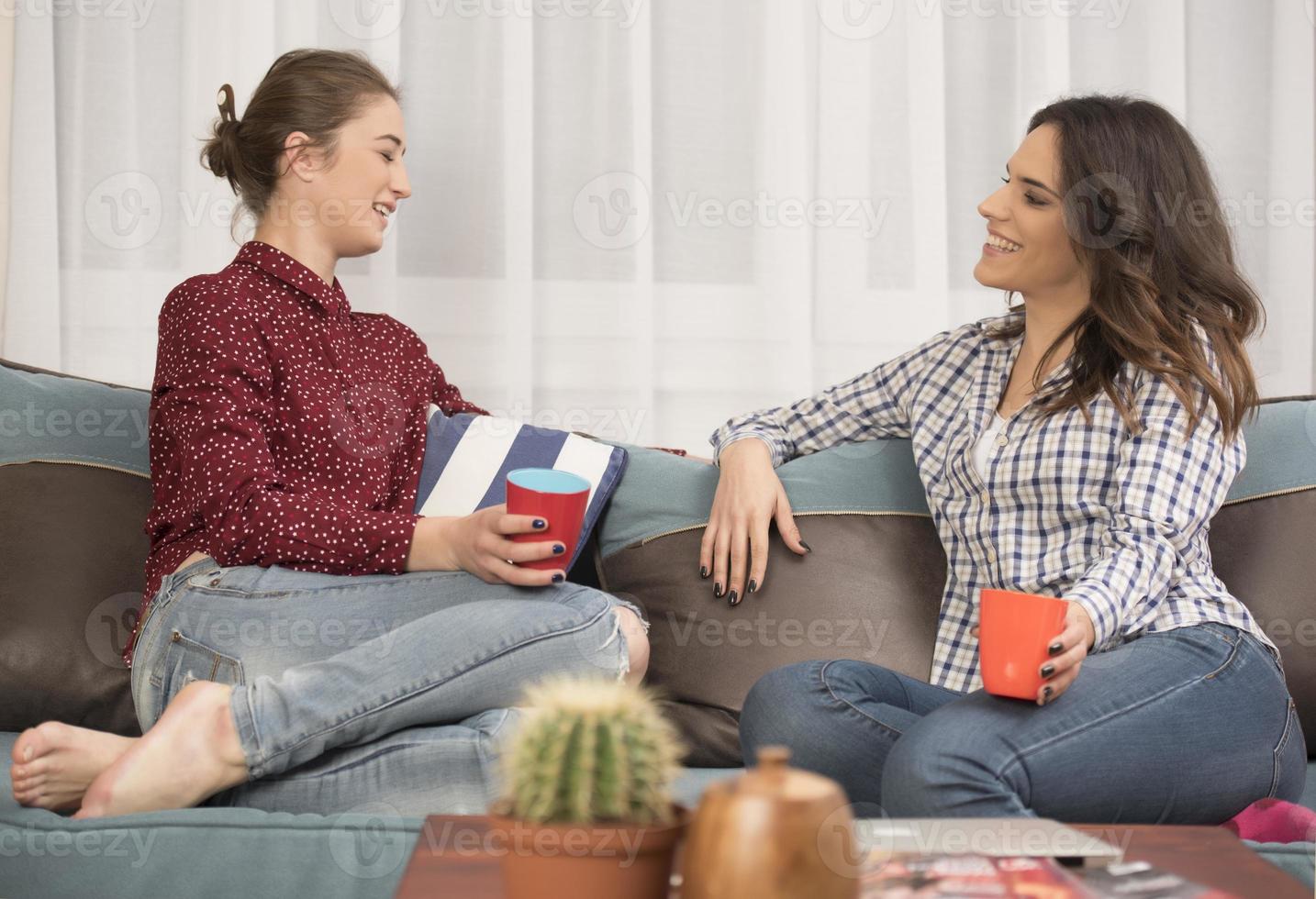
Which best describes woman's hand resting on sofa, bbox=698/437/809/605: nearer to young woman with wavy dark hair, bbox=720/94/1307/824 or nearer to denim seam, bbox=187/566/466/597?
young woman with wavy dark hair, bbox=720/94/1307/824

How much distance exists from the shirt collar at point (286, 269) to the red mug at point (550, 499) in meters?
0.58

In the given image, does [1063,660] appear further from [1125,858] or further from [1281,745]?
[1281,745]

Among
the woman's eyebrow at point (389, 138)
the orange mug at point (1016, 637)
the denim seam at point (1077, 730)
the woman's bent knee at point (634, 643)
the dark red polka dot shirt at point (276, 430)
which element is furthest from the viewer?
the woman's eyebrow at point (389, 138)

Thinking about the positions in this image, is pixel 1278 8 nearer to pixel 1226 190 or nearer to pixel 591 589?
pixel 1226 190

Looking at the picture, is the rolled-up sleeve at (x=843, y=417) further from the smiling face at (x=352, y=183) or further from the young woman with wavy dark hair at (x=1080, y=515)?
the smiling face at (x=352, y=183)

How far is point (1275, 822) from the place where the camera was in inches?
53.9

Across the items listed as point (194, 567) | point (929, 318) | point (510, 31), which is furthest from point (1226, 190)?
point (194, 567)

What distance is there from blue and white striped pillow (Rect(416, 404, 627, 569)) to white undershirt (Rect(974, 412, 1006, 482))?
561mm

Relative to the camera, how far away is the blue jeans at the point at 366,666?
1.38 metres

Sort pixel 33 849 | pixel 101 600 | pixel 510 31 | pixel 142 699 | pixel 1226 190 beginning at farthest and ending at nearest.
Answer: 1. pixel 1226 190
2. pixel 510 31
3. pixel 101 600
4. pixel 142 699
5. pixel 33 849

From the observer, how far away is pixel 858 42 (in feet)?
7.77

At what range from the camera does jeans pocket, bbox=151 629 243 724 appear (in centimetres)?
152

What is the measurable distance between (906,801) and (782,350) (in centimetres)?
121

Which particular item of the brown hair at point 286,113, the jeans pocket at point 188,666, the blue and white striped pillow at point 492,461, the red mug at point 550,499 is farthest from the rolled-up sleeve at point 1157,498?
the brown hair at point 286,113
